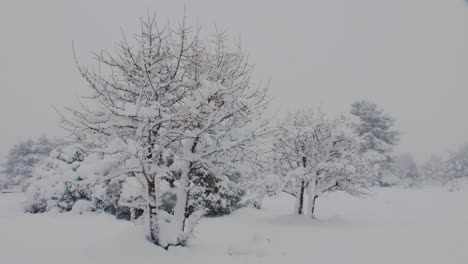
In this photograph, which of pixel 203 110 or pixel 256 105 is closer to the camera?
pixel 203 110

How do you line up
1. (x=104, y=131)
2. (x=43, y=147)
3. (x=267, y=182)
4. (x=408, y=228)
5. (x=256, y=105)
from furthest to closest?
(x=43, y=147), (x=267, y=182), (x=408, y=228), (x=256, y=105), (x=104, y=131)

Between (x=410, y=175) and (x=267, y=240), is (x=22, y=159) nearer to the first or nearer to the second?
(x=267, y=240)

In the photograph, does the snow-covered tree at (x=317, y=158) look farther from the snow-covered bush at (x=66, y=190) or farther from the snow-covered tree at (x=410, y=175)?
the snow-covered tree at (x=410, y=175)

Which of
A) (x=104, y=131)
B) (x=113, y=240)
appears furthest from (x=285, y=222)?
(x=104, y=131)

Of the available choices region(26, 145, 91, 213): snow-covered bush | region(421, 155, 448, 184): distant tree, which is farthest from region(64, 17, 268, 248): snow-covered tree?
region(421, 155, 448, 184): distant tree

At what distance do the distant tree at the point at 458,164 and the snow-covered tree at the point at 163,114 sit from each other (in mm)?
53502

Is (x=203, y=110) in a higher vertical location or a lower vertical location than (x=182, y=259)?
higher

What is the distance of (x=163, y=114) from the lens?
604 centimetres

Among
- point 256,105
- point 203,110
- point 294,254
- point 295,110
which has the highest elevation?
point 295,110

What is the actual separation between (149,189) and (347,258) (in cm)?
561

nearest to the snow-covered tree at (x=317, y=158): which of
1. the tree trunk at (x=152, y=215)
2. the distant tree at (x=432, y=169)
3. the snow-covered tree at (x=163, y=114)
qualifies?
the snow-covered tree at (x=163, y=114)

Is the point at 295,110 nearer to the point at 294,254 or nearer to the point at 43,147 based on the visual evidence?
the point at 294,254

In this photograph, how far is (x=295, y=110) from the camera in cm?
1708

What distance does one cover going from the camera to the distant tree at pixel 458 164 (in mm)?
48094
